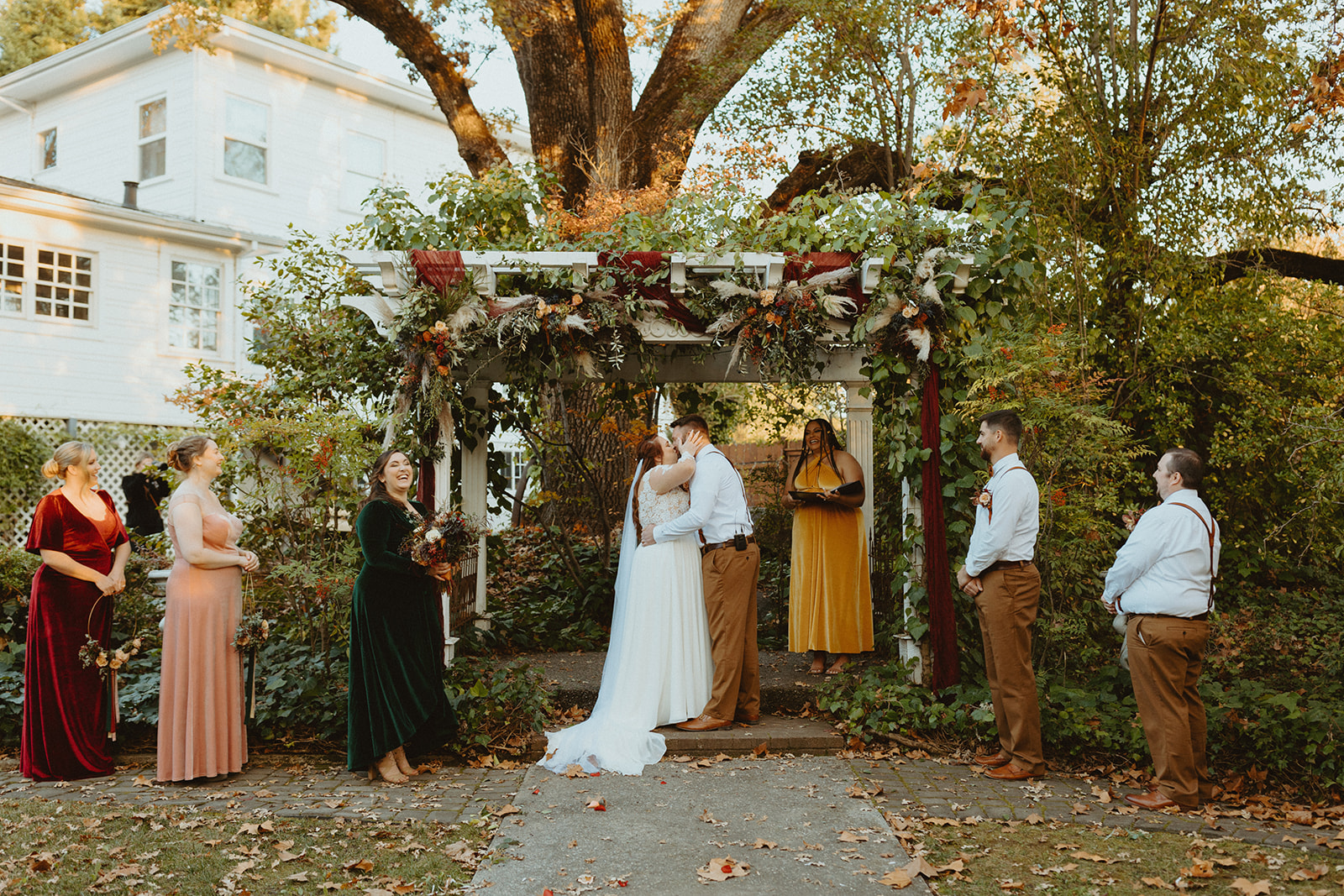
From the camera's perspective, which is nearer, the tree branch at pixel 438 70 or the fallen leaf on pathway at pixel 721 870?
the fallen leaf on pathway at pixel 721 870

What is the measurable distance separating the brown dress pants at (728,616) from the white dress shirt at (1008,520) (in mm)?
1469

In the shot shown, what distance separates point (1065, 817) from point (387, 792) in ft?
11.4

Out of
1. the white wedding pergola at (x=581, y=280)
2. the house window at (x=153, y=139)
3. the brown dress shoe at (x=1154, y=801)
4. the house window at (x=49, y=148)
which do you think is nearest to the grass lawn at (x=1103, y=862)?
the brown dress shoe at (x=1154, y=801)

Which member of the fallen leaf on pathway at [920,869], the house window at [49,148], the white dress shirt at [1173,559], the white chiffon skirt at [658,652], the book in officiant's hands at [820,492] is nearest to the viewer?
the fallen leaf on pathway at [920,869]

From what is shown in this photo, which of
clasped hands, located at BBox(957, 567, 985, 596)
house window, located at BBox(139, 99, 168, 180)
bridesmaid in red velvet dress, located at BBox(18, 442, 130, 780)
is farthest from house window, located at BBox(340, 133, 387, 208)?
clasped hands, located at BBox(957, 567, 985, 596)

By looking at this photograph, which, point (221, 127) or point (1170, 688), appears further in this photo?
point (221, 127)

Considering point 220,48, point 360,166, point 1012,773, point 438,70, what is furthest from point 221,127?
point 1012,773

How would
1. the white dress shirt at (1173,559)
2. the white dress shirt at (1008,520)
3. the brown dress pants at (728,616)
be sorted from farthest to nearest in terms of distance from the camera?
the brown dress pants at (728,616)
the white dress shirt at (1008,520)
the white dress shirt at (1173,559)

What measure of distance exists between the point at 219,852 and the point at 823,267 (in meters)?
4.73

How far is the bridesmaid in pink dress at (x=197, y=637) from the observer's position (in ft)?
17.4

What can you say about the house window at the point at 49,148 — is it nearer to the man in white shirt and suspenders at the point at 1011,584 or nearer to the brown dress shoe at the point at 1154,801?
the man in white shirt and suspenders at the point at 1011,584

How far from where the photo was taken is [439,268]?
6.21 metres

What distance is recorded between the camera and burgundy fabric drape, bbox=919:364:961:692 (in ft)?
20.2

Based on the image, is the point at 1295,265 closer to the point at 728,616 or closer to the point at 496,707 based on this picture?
the point at 728,616
